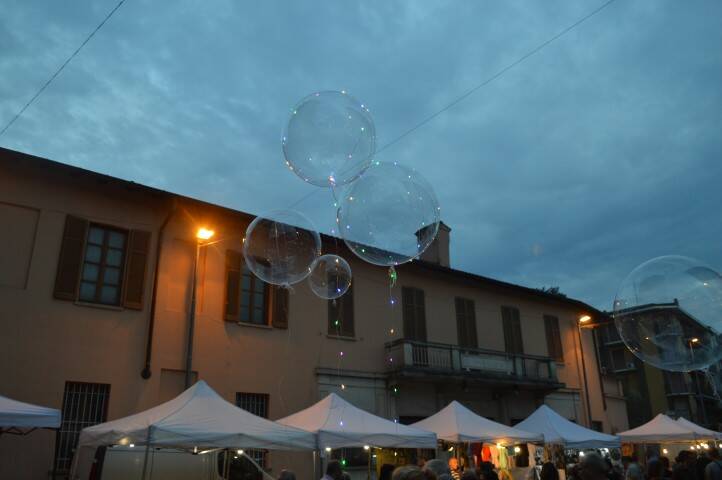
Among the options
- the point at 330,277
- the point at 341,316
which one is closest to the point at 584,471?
the point at 330,277

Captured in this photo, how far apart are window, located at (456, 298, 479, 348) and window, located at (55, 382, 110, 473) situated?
12064 millimetres

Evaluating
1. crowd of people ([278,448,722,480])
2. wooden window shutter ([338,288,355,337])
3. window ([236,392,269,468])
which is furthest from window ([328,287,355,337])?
crowd of people ([278,448,722,480])

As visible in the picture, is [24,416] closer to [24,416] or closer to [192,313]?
[24,416]

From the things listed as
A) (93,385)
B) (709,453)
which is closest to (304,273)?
(93,385)

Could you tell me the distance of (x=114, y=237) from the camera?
14.1m

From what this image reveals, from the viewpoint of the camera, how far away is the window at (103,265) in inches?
527

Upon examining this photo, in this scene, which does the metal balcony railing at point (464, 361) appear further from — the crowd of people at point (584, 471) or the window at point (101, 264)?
the window at point (101, 264)

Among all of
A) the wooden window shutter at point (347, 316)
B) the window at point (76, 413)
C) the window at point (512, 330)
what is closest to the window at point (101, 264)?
the window at point (76, 413)

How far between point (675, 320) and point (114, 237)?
39.1ft

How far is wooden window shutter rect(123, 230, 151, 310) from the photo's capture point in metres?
13.6

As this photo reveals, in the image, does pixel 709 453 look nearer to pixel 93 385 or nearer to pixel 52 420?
pixel 52 420

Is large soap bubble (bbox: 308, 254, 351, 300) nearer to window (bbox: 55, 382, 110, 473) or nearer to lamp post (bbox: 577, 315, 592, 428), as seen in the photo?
window (bbox: 55, 382, 110, 473)

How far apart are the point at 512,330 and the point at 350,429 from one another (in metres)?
13.6

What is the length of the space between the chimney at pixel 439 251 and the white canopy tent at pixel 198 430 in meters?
13.6
